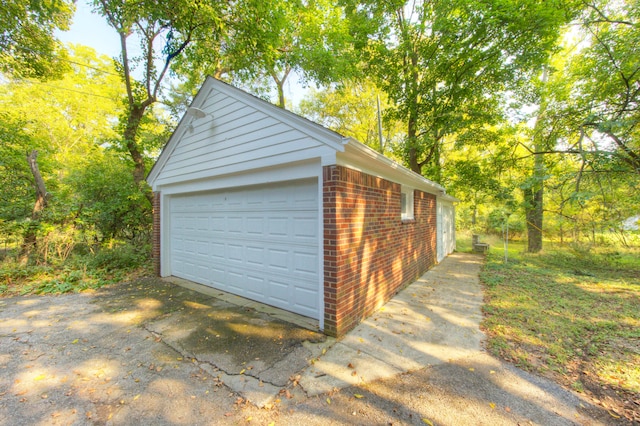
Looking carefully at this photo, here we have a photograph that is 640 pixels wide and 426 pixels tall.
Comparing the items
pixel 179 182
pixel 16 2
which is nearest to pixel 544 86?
pixel 179 182

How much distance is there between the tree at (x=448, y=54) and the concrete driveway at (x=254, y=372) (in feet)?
25.0

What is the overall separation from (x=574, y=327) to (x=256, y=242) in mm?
5269

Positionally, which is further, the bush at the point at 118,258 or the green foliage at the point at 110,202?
the green foliage at the point at 110,202

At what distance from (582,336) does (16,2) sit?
46.2ft

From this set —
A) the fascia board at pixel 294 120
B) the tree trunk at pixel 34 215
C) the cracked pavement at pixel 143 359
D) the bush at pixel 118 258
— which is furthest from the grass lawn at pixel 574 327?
the tree trunk at pixel 34 215

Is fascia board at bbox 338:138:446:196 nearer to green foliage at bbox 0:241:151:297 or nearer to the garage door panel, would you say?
the garage door panel

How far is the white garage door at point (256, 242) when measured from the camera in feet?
12.7

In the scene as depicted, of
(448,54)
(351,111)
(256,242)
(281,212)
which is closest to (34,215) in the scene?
(256,242)

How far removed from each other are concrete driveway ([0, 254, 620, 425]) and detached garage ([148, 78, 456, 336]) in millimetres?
A: 584

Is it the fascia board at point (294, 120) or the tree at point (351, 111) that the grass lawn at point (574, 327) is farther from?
the tree at point (351, 111)

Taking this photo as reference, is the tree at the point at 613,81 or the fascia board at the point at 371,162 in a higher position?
the tree at the point at 613,81

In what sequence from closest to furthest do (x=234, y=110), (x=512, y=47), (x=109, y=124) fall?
(x=234, y=110) < (x=512, y=47) < (x=109, y=124)

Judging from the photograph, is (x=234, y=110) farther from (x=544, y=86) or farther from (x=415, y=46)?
(x=544, y=86)

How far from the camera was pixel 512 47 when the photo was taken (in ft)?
24.8
